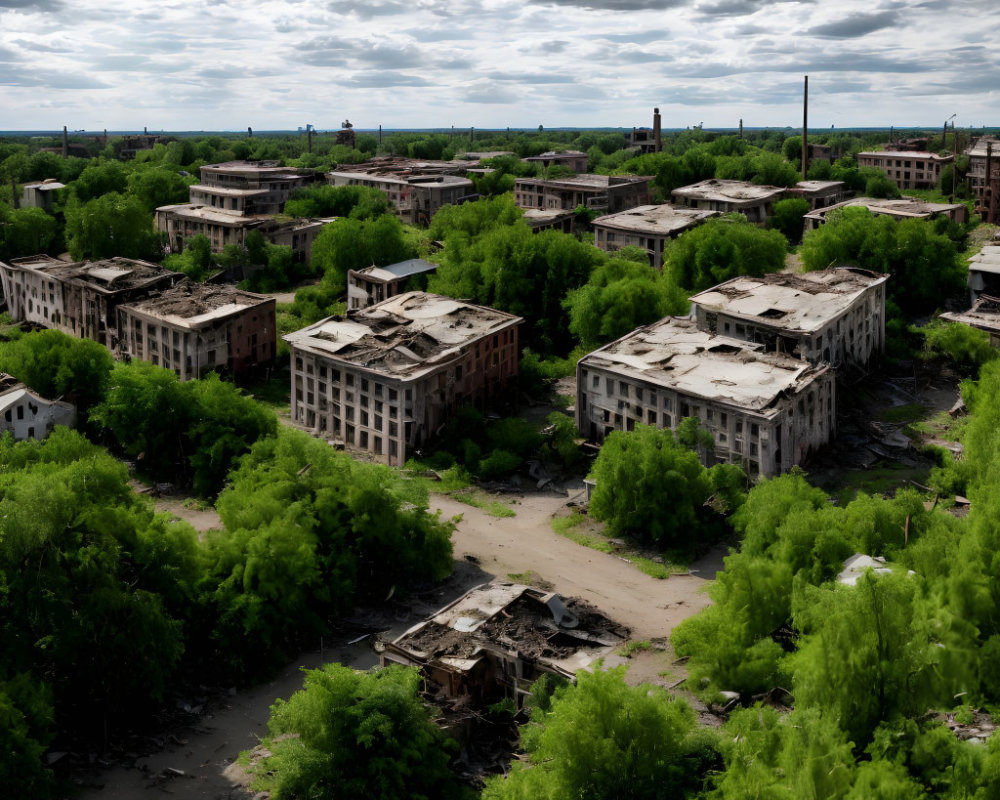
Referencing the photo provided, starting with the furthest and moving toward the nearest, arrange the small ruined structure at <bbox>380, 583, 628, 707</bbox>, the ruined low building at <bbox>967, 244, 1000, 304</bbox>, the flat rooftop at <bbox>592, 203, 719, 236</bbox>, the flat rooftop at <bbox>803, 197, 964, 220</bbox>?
1. the flat rooftop at <bbox>803, 197, 964, 220</bbox>
2. the flat rooftop at <bbox>592, 203, 719, 236</bbox>
3. the ruined low building at <bbox>967, 244, 1000, 304</bbox>
4. the small ruined structure at <bbox>380, 583, 628, 707</bbox>

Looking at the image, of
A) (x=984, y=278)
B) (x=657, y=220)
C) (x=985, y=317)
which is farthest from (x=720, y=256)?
(x=984, y=278)

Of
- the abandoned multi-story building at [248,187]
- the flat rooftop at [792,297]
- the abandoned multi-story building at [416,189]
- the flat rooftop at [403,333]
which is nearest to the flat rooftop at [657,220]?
the flat rooftop at [792,297]

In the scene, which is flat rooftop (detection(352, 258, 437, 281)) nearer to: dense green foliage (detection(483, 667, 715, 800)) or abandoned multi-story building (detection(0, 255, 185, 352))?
abandoned multi-story building (detection(0, 255, 185, 352))

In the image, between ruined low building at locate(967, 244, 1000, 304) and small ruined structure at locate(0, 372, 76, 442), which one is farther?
ruined low building at locate(967, 244, 1000, 304)

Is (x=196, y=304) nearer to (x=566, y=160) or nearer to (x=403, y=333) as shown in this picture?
(x=403, y=333)

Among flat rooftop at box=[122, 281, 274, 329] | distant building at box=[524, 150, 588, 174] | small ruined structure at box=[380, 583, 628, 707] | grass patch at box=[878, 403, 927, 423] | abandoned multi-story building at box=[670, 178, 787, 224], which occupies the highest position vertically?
distant building at box=[524, 150, 588, 174]

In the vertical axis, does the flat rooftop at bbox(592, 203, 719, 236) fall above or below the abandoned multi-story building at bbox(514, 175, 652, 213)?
below

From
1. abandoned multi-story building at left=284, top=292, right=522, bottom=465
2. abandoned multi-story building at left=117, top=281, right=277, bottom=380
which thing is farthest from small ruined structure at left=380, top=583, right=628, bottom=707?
abandoned multi-story building at left=117, top=281, right=277, bottom=380

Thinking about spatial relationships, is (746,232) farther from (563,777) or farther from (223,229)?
(563,777)

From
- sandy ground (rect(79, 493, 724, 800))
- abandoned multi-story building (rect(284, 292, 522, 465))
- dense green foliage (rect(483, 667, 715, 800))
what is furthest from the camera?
abandoned multi-story building (rect(284, 292, 522, 465))
